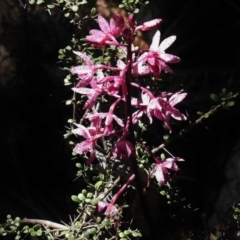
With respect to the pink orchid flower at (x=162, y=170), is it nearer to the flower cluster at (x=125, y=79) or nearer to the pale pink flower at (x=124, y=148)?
the flower cluster at (x=125, y=79)

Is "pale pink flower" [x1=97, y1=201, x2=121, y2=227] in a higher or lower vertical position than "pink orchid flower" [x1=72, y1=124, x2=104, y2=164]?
lower

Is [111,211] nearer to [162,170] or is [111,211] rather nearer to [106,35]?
[162,170]

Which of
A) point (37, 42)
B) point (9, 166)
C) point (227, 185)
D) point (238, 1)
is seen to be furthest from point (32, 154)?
point (238, 1)

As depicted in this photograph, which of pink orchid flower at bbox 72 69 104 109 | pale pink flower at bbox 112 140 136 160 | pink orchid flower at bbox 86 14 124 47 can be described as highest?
Result: pink orchid flower at bbox 86 14 124 47

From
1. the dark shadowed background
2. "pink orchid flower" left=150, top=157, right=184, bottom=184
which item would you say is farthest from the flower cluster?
the dark shadowed background

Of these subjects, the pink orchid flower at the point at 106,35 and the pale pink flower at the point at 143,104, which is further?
the pale pink flower at the point at 143,104

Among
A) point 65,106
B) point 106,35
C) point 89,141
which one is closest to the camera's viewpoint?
point 106,35

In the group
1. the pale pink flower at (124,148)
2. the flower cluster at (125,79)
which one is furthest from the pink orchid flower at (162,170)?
the pale pink flower at (124,148)

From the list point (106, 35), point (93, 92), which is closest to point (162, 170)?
point (93, 92)

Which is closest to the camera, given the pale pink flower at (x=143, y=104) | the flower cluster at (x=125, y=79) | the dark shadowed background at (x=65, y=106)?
the flower cluster at (x=125, y=79)

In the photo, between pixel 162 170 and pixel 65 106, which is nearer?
pixel 162 170

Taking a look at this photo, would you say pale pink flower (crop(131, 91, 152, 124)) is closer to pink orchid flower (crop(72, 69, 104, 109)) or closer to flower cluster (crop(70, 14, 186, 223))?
flower cluster (crop(70, 14, 186, 223))

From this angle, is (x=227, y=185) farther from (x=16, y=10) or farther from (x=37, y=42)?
(x=16, y=10)


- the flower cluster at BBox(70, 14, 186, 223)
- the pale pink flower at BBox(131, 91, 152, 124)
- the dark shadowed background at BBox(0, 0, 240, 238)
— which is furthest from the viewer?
the dark shadowed background at BBox(0, 0, 240, 238)
